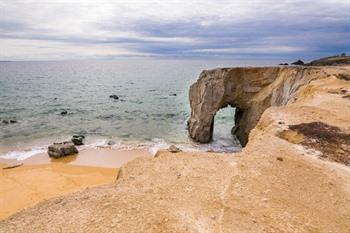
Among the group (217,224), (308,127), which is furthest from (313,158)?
(217,224)

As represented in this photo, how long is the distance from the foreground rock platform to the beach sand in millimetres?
11100

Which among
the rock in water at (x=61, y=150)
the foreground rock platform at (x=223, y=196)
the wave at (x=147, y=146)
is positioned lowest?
the wave at (x=147, y=146)

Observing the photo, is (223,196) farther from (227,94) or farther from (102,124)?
(102,124)

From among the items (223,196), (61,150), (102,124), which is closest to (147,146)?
(61,150)

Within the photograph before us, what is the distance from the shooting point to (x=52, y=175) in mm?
22250

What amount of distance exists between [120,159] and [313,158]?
18.6 meters

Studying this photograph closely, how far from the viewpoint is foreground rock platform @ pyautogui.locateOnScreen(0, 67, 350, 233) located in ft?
23.1

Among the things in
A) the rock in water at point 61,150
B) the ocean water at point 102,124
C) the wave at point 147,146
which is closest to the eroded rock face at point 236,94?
the wave at point 147,146

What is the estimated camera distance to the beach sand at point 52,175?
18641 millimetres

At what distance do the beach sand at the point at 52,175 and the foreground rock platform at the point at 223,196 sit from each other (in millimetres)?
11100

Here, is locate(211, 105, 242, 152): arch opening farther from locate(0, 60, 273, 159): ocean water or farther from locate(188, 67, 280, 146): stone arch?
locate(188, 67, 280, 146): stone arch

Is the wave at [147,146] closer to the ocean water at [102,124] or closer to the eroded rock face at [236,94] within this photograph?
A: the ocean water at [102,124]

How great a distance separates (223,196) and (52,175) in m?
17.7

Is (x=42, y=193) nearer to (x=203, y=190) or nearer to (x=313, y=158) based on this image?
(x=203, y=190)
